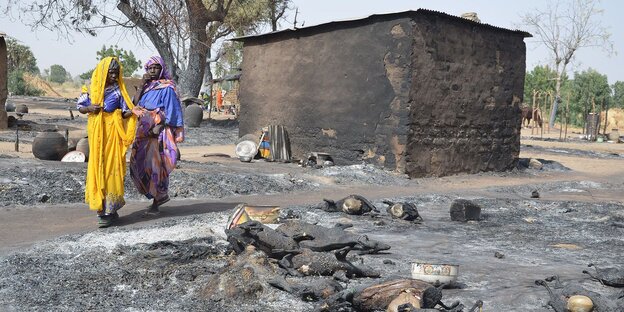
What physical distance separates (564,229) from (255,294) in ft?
14.6

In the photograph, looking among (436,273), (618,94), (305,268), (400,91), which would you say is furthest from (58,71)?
(436,273)

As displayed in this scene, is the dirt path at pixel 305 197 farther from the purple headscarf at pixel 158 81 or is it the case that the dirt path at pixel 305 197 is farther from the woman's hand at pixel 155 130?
the purple headscarf at pixel 158 81

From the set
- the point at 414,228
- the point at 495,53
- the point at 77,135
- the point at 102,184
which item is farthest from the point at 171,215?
the point at 495,53

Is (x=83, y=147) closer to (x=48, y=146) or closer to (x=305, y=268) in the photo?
(x=48, y=146)

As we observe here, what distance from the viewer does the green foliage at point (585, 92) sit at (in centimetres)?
4603

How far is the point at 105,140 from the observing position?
251 inches

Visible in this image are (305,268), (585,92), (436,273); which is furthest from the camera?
(585,92)

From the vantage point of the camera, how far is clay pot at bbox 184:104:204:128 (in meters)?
22.9

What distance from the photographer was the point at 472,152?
13.3 m

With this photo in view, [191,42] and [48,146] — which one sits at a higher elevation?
[191,42]

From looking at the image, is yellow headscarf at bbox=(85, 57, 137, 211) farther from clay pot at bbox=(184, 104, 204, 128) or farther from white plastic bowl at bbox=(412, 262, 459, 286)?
clay pot at bbox=(184, 104, 204, 128)

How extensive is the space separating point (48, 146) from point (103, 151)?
4579mm

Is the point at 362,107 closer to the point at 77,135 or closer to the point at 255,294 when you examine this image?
the point at 77,135

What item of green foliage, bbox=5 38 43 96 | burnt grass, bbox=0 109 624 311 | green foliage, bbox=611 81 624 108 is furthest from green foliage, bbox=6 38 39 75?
green foliage, bbox=611 81 624 108
